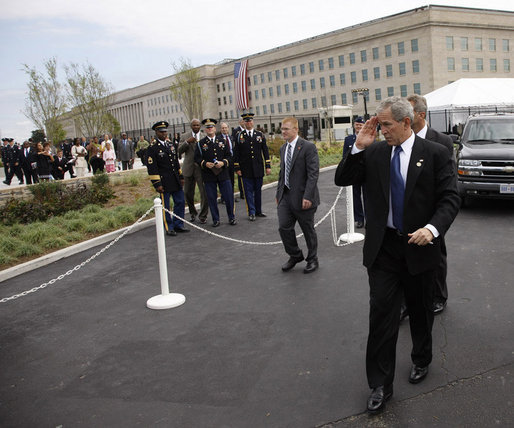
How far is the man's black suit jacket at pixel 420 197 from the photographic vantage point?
334 centimetres

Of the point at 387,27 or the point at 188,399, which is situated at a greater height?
the point at 387,27

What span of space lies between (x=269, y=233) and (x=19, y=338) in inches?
203

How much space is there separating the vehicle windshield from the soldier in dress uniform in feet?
15.5

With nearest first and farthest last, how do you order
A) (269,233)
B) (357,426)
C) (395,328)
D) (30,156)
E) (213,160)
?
(357,426) → (395,328) → (269,233) → (213,160) → (30,156)

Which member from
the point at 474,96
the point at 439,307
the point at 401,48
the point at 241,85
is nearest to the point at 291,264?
the point at 439,307

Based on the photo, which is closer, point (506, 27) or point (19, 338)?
point (19, 338)

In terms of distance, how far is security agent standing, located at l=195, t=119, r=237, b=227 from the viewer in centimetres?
1035

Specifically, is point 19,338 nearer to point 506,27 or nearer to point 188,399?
point 188,399

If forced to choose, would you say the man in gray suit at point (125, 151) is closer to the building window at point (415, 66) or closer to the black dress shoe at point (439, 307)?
the black dress shoe at point (439, 307)

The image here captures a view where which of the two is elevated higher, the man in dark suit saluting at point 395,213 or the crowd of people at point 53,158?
the crowd of people at point 53,158

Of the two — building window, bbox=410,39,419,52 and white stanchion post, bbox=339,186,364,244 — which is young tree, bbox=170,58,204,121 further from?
white stanchion post, bbox=339,186,364,244

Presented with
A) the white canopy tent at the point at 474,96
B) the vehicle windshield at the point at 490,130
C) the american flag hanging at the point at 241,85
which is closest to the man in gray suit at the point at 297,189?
the vehicle windshield at the point at 490,130

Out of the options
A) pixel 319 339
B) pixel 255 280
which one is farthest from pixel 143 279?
pixel 319 339

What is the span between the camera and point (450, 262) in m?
6.75
